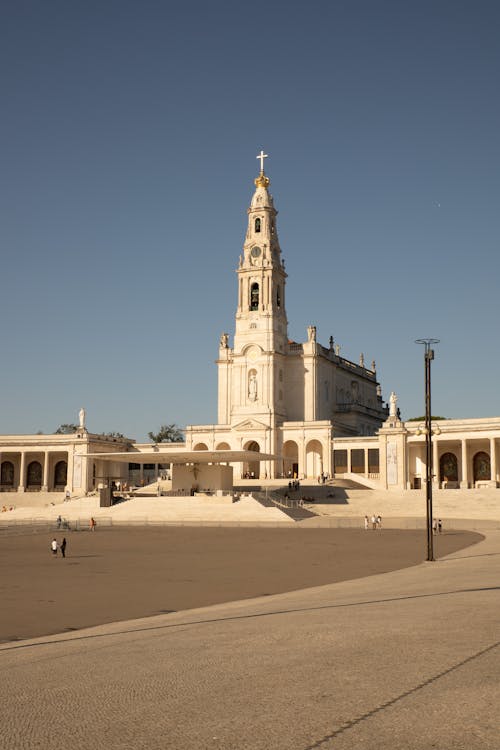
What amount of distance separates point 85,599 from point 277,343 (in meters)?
81.7

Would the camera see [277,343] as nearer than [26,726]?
No

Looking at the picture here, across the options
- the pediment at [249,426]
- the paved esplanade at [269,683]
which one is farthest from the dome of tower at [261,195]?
the paved esplanade at [269,683]

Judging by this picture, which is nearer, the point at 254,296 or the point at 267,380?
the point at 267,380

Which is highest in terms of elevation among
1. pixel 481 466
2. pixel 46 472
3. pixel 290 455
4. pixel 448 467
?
pixel 290 455

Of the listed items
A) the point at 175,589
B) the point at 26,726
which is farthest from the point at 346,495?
the point at 26,726

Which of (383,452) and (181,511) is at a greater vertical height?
(383,452)

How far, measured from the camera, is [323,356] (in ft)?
361

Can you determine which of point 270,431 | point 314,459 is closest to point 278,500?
Result: point 270,431

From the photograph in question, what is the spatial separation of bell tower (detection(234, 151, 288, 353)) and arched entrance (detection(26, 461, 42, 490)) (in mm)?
32116

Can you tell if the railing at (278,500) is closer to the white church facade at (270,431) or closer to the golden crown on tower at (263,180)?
the white church facade at (270,431)

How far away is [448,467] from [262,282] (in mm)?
32317

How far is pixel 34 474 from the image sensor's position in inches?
4449

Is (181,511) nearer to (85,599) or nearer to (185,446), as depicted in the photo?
(185,446)

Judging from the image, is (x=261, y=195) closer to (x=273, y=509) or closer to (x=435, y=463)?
(x=435, y=463)
